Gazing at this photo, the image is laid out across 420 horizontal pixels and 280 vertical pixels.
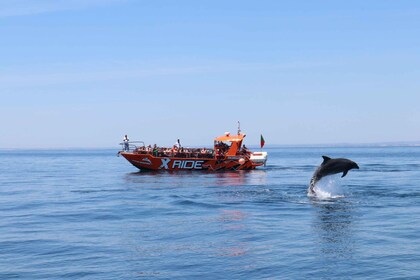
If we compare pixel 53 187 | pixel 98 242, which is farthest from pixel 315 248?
pixel 53 187

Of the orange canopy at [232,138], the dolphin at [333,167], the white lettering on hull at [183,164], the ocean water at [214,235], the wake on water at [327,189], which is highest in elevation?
the orange canopy at [232,138]

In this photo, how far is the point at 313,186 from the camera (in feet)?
129

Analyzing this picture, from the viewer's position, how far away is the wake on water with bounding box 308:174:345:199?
38.3 metres

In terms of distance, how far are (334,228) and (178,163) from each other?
42.9 meters

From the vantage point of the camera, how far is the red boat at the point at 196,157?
67.6 m

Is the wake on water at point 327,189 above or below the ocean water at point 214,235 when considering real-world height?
above

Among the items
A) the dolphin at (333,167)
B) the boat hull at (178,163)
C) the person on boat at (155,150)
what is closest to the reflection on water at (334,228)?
the dolphin at (333,167)

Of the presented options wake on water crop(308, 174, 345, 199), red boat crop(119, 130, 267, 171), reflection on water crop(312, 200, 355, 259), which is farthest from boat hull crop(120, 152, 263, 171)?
reflection on water crop(312, 200, 355, 259)

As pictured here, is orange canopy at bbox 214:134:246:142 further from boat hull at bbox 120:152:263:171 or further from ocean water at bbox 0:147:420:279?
ocean water at bbox 0:147:420:279

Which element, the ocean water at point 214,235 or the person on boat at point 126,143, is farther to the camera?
the person on boat at point 126,143

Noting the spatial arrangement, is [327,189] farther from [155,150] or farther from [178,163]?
[155,150]

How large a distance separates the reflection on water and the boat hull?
33322 mm

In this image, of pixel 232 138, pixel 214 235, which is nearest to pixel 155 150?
pixel 232 138

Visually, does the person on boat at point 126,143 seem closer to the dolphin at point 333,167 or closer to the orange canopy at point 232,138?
the orange canopy at point 232,138
